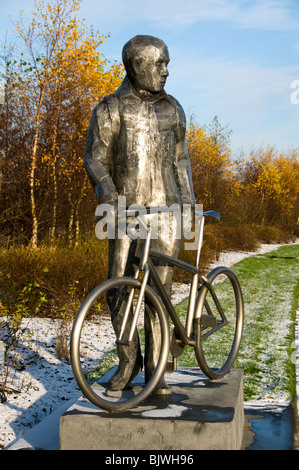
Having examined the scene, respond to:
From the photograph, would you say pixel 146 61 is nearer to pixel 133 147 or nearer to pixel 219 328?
pixel 133 147

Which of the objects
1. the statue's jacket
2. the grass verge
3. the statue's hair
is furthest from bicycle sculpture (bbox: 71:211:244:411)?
the grass verge

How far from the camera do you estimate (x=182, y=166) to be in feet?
12.2

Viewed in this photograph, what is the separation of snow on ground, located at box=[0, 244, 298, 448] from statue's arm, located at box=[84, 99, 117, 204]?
167cm

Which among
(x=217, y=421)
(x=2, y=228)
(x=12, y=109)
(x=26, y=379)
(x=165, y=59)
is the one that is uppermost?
(x=12, y=109)

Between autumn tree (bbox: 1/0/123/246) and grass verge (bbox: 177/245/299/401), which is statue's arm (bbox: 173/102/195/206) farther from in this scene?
autumn tree (bbox: 1/0/123/246)

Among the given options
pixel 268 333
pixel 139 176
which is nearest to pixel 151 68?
pixel 139 176

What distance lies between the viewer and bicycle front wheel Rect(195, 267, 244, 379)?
12.0ft

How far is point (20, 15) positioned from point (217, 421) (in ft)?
38.6

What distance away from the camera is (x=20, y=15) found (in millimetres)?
12562

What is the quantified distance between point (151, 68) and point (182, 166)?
2.20ft

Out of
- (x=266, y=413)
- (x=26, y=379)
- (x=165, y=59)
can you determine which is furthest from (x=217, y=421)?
(x=26, y=379)

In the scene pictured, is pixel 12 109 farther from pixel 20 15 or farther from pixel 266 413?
pixel 266 413

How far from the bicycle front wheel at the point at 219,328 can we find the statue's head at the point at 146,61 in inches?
A: 51.2

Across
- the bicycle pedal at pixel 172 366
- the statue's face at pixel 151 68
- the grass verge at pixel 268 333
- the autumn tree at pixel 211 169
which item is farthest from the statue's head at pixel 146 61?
the autumn tree at pixel 211 169
